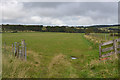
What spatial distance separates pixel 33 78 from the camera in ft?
17.5

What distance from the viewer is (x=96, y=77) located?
5371 millimetres

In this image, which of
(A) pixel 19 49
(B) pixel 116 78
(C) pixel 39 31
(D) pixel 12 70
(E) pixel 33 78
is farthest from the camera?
(C) pixel 39 31

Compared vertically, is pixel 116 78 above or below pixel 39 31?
below

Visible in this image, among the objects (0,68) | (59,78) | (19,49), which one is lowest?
(59,78)

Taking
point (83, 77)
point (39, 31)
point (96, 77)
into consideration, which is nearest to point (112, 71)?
point (96, 77)

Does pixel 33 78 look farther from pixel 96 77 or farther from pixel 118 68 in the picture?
pixel 118 68

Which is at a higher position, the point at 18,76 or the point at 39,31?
the point at 39,31

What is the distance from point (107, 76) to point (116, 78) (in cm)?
40

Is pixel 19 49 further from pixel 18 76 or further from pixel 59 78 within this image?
pixel 59 78

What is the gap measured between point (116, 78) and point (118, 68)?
1.07 metres

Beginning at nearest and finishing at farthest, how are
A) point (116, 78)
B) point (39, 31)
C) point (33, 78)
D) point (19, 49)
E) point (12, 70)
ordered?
1. point (116, 78)
2. point (33, 78)
3. point (12, 70)
4. point (19, 49)
5. point (39, 31)

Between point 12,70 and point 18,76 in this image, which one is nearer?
point 18,76

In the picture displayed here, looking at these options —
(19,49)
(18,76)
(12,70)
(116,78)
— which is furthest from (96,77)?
(19,49)

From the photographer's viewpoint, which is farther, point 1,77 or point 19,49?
point 19,49
